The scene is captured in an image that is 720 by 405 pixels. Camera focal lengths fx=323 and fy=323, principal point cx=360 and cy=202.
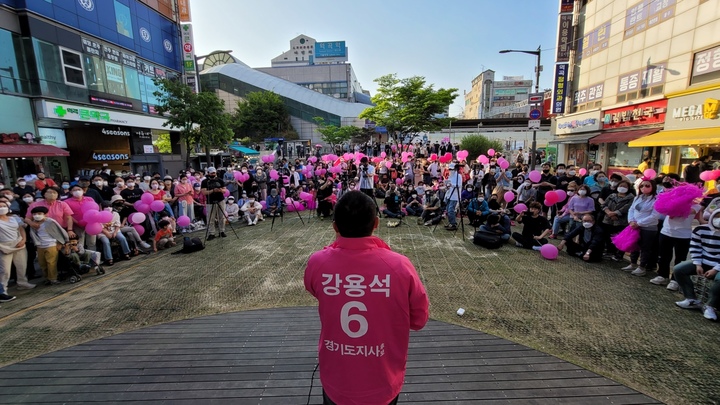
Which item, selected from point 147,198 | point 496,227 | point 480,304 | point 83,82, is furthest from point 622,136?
point 83,82

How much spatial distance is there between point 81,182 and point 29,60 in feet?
38.4

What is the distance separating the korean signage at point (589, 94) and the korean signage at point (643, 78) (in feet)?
4.86

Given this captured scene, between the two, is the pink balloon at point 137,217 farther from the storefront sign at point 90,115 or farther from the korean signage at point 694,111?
the korean signage at point 694,111

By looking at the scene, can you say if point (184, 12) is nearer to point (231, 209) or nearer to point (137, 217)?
point (231, 209)

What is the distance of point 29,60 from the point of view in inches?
530

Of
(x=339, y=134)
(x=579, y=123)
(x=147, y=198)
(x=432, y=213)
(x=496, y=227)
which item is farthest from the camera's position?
(x=339, y=134)

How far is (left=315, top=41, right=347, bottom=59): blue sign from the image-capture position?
8494 centimetres

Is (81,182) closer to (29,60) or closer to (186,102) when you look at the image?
(186,102)

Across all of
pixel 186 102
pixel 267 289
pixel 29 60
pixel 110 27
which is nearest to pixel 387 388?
pixel 267 289

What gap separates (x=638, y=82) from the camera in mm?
15078

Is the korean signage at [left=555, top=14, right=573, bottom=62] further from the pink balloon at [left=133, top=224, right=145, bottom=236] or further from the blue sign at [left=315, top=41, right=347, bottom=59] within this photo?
the blue sign at [left=315, top=41, right=347, bottom=59]

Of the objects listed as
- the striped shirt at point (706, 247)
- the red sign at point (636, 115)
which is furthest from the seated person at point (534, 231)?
the red sign at point (636, 115)

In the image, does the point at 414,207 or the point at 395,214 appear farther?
the point at 414,207

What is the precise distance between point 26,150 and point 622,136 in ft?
83.3
